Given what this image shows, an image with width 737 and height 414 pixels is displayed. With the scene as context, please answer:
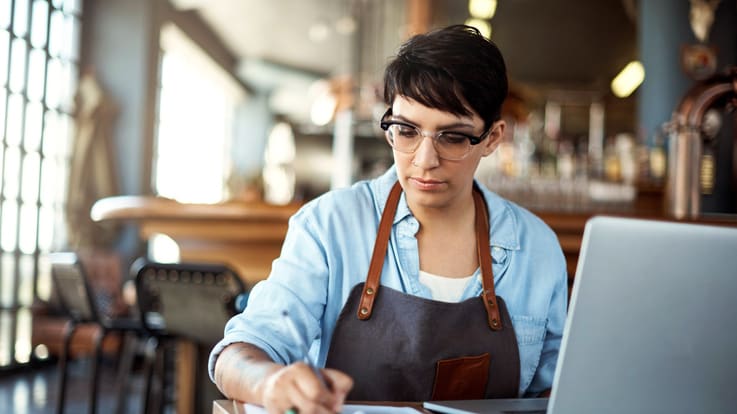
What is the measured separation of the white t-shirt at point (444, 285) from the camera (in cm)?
140

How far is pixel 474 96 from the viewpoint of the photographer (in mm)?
1317

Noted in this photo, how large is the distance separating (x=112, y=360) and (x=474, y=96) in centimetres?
603

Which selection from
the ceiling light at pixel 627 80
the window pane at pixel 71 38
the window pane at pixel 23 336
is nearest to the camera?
the window pane at pixel 23 336

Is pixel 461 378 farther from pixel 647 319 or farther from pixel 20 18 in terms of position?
pixel 20 18

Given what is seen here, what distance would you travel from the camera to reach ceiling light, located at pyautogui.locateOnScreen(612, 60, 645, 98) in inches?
393

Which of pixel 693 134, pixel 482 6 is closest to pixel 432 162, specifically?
pixel 693 134

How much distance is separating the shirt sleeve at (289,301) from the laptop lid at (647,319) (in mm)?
480

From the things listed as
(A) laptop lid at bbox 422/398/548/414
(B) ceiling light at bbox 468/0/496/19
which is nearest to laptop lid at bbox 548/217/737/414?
(A) laptop lid at bbox 422/398/548/414

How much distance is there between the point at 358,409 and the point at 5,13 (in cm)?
560

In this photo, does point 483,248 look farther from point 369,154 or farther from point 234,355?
point 369,154

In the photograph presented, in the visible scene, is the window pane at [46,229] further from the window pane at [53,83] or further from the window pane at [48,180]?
the window pane at [53,83]

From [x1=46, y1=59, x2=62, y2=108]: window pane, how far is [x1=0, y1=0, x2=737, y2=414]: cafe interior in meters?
0.02

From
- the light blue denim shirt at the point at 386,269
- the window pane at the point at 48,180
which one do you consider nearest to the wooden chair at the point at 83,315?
the light blue denim shirt at the point at 386,269

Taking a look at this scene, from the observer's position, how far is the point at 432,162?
132 centimetres
